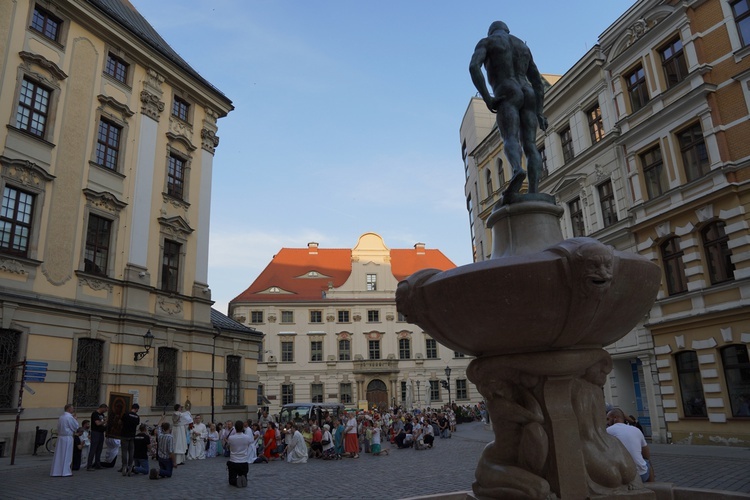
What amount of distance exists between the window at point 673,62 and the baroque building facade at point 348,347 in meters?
35.6

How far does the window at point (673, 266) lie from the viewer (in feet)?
57.7

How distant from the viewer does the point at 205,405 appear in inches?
872

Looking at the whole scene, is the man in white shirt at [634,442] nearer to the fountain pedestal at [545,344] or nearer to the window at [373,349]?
the fountain pedestal at [545,344]

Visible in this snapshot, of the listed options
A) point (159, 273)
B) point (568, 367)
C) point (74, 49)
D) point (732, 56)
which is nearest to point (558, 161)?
point (732, 56)

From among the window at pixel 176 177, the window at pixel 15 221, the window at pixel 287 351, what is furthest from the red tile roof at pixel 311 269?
the window at pixel 15 221

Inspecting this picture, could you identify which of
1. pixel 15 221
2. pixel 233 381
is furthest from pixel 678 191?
pixel 15 221

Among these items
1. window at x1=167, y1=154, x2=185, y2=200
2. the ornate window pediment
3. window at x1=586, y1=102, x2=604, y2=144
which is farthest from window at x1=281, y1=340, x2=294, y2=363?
window at x1=586, y1=102, x2=604, y2=144

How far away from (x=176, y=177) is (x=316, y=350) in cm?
3143

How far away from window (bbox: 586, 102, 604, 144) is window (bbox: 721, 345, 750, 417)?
9.57 metres

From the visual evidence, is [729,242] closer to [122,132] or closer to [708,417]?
[708,417]

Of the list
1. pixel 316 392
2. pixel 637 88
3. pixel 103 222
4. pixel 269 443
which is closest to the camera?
pixel 269 443

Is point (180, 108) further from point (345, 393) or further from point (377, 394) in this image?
point (377, 394)

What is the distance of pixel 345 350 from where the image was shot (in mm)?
52188

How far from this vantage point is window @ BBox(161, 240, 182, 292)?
2177 centimetres
